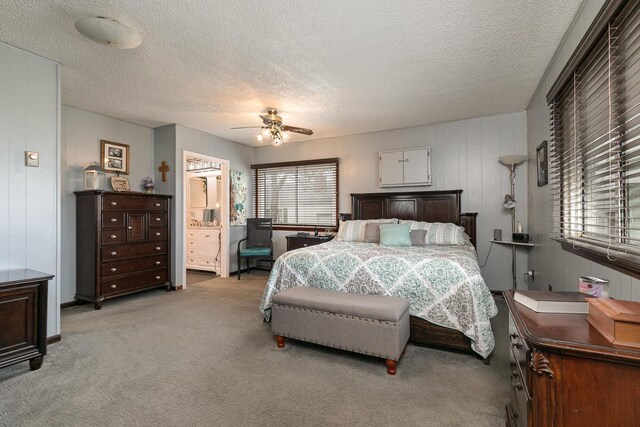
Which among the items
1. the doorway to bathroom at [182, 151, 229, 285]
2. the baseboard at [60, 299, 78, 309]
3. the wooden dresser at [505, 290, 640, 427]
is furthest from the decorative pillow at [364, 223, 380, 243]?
the baseboard at [60, 299, 78, 309]

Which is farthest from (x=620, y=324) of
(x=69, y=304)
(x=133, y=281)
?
(x=69, y=304)

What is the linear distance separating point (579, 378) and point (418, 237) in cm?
316

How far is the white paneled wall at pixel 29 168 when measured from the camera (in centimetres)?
264

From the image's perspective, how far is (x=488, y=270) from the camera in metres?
4.51

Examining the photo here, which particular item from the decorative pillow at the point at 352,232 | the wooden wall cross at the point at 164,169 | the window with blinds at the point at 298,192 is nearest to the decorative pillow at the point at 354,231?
the decorative pillow at the point at 352,232

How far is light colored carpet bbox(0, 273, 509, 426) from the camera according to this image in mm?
1826

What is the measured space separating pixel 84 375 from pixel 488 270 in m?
4.75

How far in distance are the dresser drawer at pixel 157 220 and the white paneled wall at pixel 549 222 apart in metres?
4.88

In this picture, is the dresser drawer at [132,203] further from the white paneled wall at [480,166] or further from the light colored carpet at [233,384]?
the white paneled wall at [480,166]

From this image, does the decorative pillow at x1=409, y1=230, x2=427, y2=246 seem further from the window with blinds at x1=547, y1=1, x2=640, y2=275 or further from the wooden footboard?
the window with blinds at x1=547, y1=1, x2=640, y2=275

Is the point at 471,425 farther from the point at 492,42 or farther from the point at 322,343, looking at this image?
the point at 492,42

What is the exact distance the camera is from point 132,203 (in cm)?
433

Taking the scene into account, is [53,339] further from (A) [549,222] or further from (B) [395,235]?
(A) [549,222]

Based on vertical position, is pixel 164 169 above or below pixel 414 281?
above
